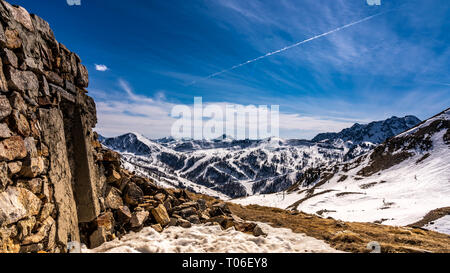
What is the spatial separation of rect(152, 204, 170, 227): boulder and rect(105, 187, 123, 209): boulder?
1.62 m

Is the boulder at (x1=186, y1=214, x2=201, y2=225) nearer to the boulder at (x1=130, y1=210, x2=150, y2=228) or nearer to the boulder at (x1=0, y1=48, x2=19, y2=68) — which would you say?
the boulder at (x1=130, y1=210, x2=150, y2=228)

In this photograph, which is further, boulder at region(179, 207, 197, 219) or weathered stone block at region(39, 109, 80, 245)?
boulder at region(179, 207, 197, 219)

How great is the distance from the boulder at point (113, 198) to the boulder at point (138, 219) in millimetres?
880

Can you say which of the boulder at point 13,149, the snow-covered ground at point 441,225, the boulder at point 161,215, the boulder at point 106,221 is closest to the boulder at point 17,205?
the boulder at point 13,149

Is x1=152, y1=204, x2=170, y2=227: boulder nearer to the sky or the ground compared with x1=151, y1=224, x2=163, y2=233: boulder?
nearer to the sky

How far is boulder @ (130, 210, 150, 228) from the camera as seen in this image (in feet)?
31.7

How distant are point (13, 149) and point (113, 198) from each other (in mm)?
5049

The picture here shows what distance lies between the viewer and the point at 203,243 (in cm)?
878

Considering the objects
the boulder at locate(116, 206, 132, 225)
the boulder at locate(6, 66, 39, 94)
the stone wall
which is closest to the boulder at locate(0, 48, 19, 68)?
the stone wall

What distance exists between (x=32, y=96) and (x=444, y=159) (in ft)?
438

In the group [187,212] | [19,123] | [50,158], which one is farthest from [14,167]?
[187,212]

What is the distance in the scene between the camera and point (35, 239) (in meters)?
5.88

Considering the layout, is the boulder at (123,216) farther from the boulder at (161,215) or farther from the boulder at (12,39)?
the boulder at (12,39)

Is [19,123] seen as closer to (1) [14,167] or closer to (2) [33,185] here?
(1) [14,167]
